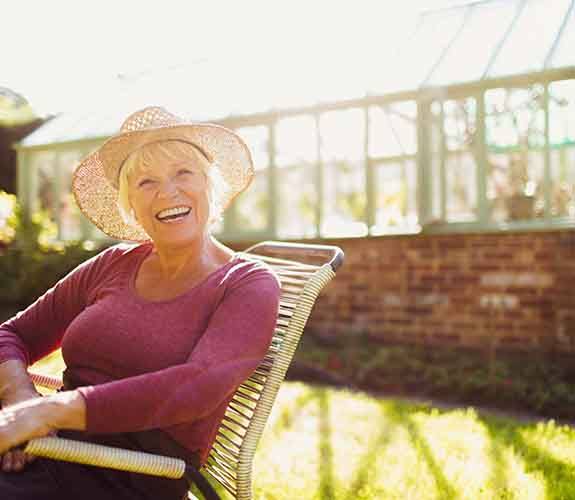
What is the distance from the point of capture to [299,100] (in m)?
7.55

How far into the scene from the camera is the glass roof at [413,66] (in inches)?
256

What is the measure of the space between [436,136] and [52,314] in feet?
17.0

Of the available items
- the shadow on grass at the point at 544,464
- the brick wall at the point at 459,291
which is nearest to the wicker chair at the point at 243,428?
the shadow on grass at the point at 544,464

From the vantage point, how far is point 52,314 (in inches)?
85.2

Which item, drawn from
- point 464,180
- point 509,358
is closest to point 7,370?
point 509,358

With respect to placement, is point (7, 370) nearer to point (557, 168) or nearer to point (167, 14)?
point (167, 14)

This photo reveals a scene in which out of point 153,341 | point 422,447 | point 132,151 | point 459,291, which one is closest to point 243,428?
point 153,341

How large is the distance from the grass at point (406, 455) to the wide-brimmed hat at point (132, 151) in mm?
1199

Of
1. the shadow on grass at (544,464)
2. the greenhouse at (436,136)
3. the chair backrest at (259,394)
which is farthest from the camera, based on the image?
the greenhouse at (436,136)

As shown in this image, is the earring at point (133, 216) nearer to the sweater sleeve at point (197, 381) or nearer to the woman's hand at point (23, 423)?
the sweater sleeve at point (197, 381)

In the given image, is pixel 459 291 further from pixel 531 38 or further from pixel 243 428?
pixel 243 428

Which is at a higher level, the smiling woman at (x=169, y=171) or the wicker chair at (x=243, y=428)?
the smiling woman at (x=169, y=171)

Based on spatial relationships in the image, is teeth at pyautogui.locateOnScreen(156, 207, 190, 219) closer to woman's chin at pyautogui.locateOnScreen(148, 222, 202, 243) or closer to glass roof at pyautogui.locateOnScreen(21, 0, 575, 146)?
woman's chin at pyautogui.locateOnScreen(148, 222, 202, 243)

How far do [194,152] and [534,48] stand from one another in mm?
5231
